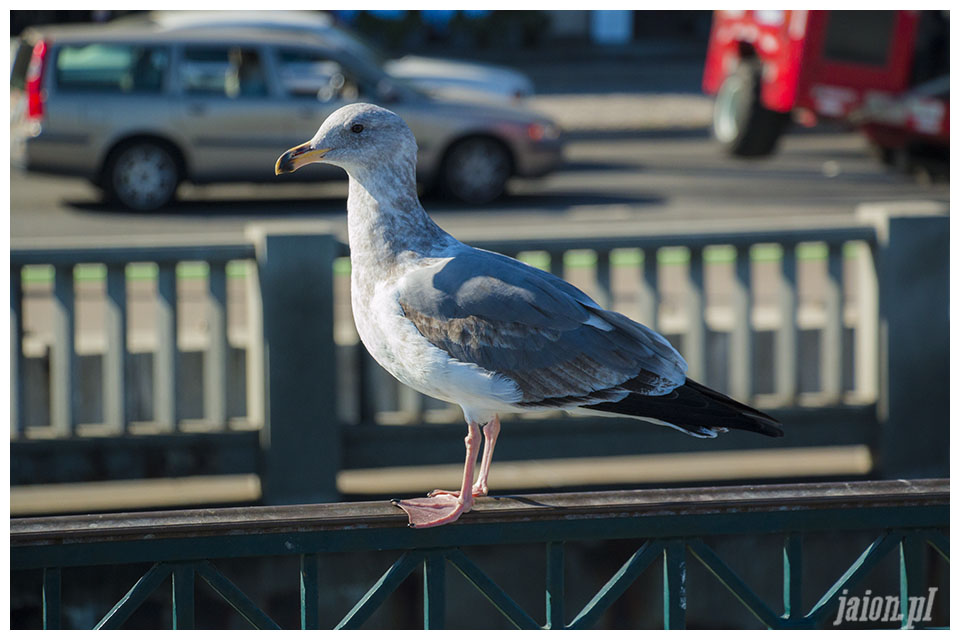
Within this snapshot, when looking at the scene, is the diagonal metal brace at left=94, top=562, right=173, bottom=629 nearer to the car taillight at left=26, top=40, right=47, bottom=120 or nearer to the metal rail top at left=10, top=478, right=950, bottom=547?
the metal rail top at left=10, top=478, right=950, bottom=547

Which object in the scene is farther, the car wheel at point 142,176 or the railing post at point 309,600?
the car wheel at point 142,176

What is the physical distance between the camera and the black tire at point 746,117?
17.0 m

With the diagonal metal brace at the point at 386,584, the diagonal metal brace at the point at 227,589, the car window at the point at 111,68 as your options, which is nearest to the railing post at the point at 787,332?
the diagonal metal brace at the point at 386,584

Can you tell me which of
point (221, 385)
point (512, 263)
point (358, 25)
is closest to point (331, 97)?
point (221, 385)

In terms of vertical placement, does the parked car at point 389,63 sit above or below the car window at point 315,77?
above

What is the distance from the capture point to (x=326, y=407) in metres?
7.08

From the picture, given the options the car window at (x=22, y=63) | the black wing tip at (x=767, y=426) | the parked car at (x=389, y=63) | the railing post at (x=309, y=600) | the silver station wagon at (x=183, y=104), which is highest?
the parked car at (x=389, y=63)

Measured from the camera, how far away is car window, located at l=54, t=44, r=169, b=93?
1430cm

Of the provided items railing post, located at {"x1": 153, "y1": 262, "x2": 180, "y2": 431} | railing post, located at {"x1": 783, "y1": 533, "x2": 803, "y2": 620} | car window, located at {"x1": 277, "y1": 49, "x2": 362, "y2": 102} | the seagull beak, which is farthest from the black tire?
the seagull beak

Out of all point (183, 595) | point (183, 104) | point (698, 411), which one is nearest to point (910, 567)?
point (698, 411)

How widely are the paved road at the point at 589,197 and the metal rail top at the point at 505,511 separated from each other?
32.9 ft

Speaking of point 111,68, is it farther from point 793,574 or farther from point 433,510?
point 793,574

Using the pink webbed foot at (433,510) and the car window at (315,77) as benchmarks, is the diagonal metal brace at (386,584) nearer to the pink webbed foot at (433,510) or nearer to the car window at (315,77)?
the pink webbed foot at (433,510)

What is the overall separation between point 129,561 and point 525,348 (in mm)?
1144
